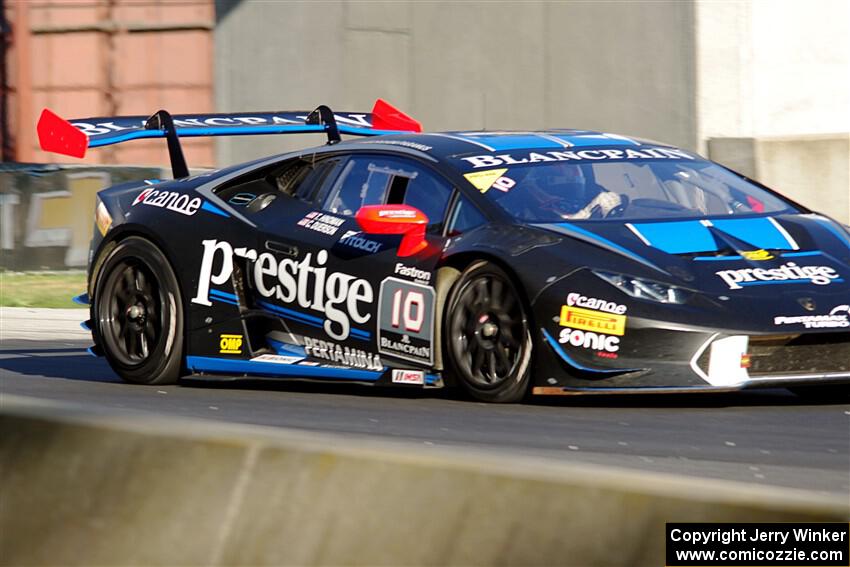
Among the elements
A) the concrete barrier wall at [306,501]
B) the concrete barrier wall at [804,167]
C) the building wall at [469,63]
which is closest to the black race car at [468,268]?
the concrete barrier wall at [306,501]

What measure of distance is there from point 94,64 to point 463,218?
17.0m

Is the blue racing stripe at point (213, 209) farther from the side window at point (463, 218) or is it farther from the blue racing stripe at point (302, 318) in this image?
the side window at point (463, 218)

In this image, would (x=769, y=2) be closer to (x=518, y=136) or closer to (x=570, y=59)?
(x=570, y=59)

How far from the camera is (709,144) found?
17.7 metres

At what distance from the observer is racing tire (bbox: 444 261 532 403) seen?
736 cm

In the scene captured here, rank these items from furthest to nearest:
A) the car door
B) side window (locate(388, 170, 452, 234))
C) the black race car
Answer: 1. side window (locate(388, 170, 452, 234))
2. the car door
3. the black race car

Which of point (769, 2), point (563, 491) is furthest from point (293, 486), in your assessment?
point (769, 2)

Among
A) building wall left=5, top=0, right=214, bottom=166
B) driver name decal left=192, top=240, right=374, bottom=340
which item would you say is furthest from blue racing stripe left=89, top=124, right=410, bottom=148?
building wall left=5, top=0, right=214, bottom=166

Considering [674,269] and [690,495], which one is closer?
[690,495]

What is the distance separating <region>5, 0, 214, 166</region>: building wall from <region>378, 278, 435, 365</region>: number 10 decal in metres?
15.8

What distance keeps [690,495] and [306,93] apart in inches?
732

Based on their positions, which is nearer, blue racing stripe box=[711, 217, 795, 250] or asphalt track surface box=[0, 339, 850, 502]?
asphalt track surface box=[0, 339, 850, 502]

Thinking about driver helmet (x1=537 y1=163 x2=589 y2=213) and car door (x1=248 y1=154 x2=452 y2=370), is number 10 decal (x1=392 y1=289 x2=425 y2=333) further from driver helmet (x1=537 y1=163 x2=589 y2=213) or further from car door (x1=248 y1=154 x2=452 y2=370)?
driver helmet (x1=537 y1=163 x2=589 y2=213)

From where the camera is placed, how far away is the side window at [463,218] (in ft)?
25.6
